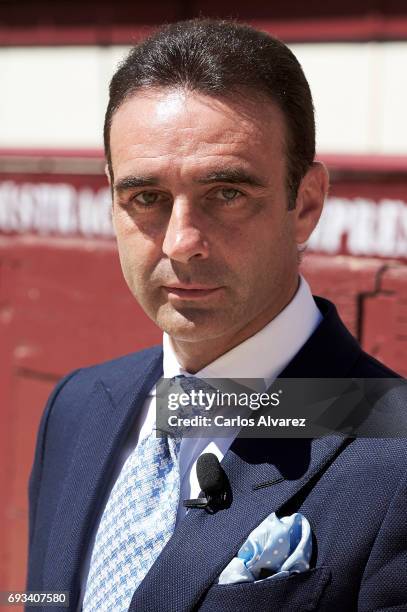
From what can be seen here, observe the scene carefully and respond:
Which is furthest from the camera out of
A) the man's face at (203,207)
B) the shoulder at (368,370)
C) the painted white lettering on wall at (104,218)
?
the painted white lettering on wall at (104,218)

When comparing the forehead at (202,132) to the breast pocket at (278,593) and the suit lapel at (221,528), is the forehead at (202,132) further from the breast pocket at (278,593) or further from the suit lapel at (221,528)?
the breast pocket at (278,593)

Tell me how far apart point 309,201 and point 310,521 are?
1.92ft

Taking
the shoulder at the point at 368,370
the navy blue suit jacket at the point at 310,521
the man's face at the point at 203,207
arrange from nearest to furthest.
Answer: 1. the navy blue suit jacket at the point at 310,521
2. the man's face at the point at 203,207
3. the shoulder at the point at 368,370

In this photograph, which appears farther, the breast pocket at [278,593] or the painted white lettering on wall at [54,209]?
the painted white lettering on wall at [54,209]

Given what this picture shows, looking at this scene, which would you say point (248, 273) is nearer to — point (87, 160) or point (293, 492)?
point (293, 492)

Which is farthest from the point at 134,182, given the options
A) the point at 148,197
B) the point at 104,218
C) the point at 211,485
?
the point at 104,218

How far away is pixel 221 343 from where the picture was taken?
154 cm

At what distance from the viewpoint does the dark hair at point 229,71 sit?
145cm

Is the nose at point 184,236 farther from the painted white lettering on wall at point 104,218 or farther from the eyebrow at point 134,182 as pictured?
the painted white lettering on wall at point 104,218

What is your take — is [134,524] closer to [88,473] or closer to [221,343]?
[88,473]

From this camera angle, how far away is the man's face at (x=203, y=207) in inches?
55.6

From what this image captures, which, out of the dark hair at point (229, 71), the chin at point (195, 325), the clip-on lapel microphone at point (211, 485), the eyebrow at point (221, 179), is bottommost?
the clip-on lapel microphone at point (211, 485)

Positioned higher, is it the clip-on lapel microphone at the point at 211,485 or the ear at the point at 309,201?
the ear at the point at 309,201

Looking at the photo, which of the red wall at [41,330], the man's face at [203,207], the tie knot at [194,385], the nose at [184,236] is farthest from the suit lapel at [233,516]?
the red wall at [41,330]
